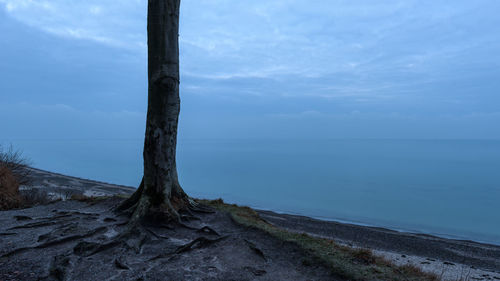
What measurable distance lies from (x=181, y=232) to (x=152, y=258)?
1.65m

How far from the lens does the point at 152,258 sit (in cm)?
584

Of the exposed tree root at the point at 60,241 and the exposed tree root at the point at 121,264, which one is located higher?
the exposed tree root at the point at 60,241

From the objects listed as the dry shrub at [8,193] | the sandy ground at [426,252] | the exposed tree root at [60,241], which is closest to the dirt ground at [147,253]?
the exposed tree root at [60,241]

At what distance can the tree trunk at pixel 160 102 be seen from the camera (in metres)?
8.00

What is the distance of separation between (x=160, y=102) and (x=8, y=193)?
7423 mm

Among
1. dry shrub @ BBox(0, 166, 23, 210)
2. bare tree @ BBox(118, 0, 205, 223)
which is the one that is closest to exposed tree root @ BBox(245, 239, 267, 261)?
bare tree @ BBox(118, 0, 205, 223)

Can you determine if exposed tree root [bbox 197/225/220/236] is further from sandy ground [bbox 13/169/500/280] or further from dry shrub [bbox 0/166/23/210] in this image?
dry shrub [bbox 0/166/23/210]

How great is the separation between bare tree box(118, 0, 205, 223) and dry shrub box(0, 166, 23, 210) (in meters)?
6.07

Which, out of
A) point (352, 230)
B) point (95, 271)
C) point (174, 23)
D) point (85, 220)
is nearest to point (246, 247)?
point (95, 271)

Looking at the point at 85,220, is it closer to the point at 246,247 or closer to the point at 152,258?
the point at 152,258

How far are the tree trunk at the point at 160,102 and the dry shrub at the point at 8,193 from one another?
6073 millimetres

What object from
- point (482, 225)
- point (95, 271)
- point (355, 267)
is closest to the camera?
point (95, 271)

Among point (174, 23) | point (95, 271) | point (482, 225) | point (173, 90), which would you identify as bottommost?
point (482, 225)

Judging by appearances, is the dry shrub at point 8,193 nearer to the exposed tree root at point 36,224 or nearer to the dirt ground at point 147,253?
the dirt ground at point 147,253
